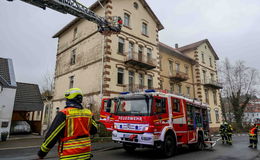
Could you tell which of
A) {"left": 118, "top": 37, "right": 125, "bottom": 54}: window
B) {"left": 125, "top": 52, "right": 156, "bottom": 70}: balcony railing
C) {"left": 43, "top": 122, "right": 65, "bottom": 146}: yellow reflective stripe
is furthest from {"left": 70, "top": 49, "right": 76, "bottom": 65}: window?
{"left": 43, "top": 122, "right": 65, "bottom": 146}: yellow reflective stripe

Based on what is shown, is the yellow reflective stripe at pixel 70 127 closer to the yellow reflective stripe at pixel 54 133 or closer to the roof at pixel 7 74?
the yellow reflective stripe at pixel 54 133

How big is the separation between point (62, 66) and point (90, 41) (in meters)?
6.87

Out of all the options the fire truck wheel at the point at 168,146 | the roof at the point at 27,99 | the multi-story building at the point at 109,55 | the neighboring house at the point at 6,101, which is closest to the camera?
the fire truck wheel at the point at 168,146

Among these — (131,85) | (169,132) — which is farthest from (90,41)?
(169,132)

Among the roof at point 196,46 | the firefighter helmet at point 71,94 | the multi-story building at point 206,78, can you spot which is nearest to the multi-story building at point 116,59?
the multi-story building at point 206,78

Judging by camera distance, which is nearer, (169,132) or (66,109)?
(66,109)

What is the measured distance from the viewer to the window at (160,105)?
25.7 ft

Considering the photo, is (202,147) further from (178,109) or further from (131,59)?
(131,59)

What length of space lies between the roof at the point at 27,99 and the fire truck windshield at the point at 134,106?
41.2ft

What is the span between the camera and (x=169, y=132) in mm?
8117

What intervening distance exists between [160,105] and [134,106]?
1.19 metres

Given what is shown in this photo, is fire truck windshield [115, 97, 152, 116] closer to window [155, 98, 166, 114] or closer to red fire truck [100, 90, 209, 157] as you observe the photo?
red fire truck [100, 90, 209, 157]

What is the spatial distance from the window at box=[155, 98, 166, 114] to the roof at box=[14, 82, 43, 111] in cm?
1430

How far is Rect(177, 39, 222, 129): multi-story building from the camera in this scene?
1187 inches
